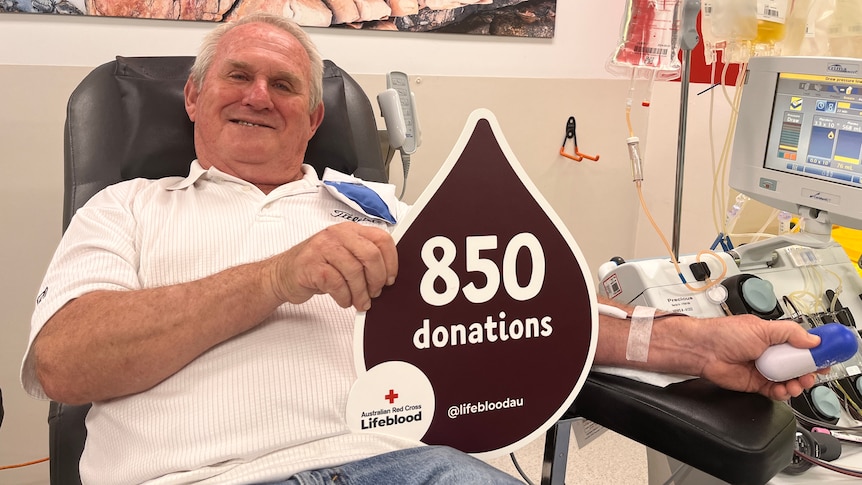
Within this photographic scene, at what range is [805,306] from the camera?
1.44 metres

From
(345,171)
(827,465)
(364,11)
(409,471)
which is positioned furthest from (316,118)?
(827,465)

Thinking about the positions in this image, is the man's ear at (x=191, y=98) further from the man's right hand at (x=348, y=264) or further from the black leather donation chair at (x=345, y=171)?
the man's right hand at (x=348, y=264)

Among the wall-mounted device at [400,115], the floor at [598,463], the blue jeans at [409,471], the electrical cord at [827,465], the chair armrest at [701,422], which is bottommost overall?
the floor at [598,463]

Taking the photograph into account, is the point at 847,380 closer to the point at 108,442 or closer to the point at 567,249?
the point at 567,249

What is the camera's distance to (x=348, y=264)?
85 centimetres

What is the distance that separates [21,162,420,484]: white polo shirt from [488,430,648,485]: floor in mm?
1306

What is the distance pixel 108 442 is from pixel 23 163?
114cm

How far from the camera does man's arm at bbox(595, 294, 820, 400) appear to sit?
1.08 meters

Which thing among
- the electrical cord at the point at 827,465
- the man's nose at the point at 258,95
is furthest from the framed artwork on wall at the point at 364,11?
the electrical cord at the point at 827,465

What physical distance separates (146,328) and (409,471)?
447mm

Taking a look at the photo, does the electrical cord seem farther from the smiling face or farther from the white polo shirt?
the smiling face

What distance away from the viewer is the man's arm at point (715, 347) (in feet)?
3.54

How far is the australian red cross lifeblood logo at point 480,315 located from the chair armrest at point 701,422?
15cm

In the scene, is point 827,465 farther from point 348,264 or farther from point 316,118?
point 316,118
